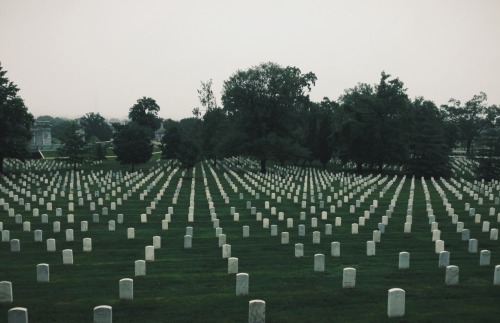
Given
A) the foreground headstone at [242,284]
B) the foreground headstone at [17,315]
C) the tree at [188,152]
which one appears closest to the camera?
the foreground headstone at [17,315]

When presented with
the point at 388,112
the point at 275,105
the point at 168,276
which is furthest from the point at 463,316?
the point at 388,112

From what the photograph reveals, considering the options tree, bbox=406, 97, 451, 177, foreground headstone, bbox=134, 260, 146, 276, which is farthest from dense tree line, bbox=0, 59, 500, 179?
foreground headstone, bbox=134, 260, 146, 276

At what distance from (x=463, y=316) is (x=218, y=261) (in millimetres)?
6806

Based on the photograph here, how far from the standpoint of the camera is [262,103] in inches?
2003

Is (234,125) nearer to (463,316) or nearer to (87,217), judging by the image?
(87,217)

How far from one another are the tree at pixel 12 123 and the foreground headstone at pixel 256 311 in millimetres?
43823

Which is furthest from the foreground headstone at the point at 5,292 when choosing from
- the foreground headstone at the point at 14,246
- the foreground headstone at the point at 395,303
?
the foreground headstone at the point at 395,303

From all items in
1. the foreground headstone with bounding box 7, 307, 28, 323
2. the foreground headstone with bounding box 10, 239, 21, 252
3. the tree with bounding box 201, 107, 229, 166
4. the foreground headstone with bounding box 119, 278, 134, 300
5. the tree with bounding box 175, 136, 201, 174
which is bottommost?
the foreground headstone with bounding box 10, 239, 21, 252

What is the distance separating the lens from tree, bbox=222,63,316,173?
5075 cm

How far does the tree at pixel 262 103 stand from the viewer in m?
50.8

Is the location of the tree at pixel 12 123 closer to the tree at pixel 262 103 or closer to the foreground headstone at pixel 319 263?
the tree at pixel 262 103

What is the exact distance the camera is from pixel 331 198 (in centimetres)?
2914

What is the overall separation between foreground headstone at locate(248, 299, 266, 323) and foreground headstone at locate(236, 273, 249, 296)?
1.91 meters

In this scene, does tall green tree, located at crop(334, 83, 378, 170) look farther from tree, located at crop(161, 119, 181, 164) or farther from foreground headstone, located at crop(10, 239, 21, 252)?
foreground headstone, located at crop(10, 239, 21, 252)
